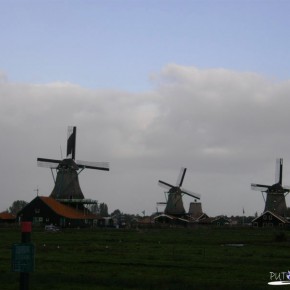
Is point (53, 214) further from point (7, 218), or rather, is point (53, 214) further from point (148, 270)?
point (148, 270)

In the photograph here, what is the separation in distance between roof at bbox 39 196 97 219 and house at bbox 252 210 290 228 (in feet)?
129

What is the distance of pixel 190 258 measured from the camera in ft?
106

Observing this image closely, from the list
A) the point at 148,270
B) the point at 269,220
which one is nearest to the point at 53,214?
the point at 269,220

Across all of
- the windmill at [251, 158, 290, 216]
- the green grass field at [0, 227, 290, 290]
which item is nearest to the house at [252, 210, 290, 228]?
the windmill at [251, 158, 290, 216]

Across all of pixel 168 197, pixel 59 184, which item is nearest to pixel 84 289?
pixel 59 184

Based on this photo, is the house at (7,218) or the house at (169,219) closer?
the house at (7,218)

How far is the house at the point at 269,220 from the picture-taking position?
12252 centimetres

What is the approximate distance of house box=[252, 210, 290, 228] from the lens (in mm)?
122519

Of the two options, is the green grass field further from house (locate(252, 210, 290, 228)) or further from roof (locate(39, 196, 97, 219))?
house (locate(252, 210, 290, 228))

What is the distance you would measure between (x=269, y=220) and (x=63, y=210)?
46697mm

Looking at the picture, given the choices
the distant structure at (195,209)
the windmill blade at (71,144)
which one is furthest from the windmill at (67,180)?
the distant structure at (195,209)

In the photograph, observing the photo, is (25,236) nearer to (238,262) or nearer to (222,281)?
(222,281)

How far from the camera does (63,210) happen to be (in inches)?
3962

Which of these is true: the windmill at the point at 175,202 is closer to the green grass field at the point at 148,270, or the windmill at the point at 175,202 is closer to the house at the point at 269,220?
the house at the point at 269,220
